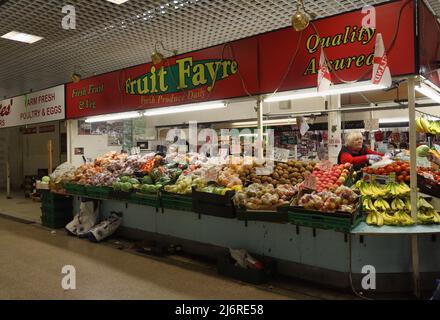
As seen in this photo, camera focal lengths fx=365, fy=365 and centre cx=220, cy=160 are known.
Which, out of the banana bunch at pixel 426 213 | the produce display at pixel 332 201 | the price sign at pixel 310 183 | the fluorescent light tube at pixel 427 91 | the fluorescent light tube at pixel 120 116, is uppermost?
the fluorescent light tube at pixel 120 116

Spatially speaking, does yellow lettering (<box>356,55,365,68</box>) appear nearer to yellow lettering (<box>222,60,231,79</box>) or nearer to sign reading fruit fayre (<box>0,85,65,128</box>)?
yellow lettering (<box>222,60,231,79</box>)

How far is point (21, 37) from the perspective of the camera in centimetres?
669

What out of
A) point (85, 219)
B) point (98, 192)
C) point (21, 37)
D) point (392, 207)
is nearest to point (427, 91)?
point (392, 207)

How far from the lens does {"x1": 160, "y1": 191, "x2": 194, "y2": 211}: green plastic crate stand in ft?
15.6

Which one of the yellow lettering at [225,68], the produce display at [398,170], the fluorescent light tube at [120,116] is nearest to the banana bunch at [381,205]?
the produce display at [398,170]

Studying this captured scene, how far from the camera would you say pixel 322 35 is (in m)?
4.18

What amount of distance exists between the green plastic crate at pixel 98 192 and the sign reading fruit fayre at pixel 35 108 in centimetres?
248

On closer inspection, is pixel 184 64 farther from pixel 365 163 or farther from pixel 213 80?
pixel 365 163

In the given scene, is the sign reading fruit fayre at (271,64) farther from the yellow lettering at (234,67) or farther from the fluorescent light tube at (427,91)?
the fluorescent light tube at (427,91)

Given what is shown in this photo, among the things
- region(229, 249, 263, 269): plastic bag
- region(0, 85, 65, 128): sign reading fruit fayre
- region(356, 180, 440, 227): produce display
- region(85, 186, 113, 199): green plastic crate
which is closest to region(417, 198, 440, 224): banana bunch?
region(356, 180, 440, 227): produce display

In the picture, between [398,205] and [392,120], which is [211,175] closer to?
[398,205]

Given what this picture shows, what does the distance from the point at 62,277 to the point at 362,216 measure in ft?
11.6

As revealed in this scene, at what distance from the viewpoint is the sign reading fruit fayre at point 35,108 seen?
804 cm
